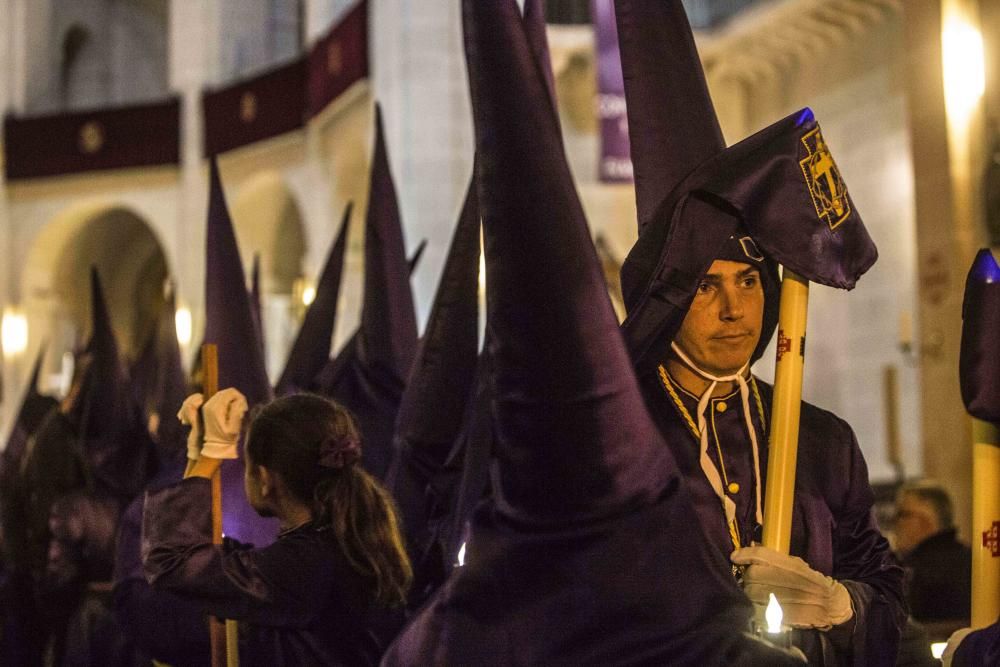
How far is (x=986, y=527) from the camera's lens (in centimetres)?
255

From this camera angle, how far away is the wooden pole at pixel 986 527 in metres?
2.55

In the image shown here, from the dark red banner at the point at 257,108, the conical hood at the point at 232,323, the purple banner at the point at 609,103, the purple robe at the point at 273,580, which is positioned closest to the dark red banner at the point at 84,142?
the dark red banner at the point at 257,108

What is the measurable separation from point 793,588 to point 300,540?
3.99ft

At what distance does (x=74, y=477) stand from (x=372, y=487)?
289cm

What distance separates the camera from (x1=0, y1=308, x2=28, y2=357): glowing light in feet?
67.0

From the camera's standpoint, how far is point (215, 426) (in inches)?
120

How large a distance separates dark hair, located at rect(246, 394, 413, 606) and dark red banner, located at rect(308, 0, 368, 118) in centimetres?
1224

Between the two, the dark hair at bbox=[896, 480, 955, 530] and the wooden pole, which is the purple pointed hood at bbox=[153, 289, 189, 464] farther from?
the wooden pole

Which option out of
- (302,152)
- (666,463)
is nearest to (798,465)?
(666,463)

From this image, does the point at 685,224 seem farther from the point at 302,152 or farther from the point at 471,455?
the point at 302,152

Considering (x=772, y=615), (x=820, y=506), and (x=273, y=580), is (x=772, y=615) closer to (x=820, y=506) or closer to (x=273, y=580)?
(x=820, y=506)

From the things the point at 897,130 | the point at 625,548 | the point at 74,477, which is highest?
the point at 897,130

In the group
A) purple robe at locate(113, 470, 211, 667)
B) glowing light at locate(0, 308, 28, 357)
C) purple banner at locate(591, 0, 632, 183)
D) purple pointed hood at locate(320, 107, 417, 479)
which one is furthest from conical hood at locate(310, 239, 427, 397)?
glowing light at locate(0, 308, 28, 357)

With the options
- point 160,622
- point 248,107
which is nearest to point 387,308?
point 160,622
